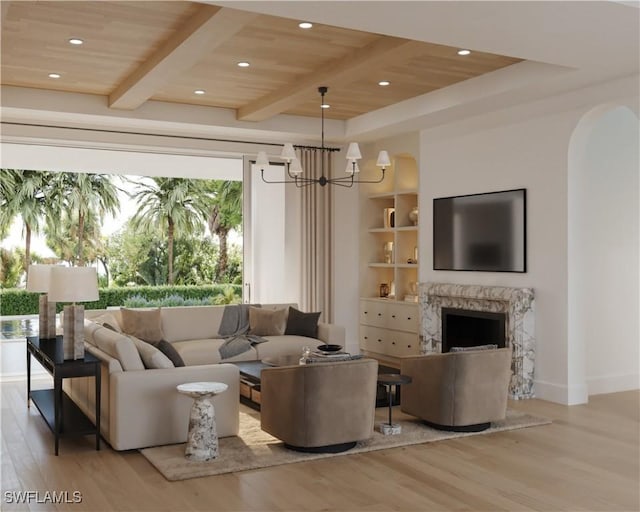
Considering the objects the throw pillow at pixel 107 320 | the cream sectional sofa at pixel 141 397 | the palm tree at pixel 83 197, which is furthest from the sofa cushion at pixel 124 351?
the palm tree at pixel 83 197

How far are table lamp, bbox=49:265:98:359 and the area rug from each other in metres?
0.92

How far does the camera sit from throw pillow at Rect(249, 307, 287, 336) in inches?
320

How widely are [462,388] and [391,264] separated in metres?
3.96

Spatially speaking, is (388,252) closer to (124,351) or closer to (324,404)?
(324,404)

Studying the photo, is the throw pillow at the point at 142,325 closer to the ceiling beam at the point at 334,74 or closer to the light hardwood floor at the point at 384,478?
the light hardwood floor at the point at 384,478

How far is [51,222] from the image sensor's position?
50.3 ft

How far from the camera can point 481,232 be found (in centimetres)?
762

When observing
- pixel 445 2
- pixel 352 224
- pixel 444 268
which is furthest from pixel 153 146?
pixel 445 2

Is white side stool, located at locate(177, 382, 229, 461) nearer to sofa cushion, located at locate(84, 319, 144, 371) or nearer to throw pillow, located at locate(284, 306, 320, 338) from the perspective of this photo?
sofa cushion, located at locate(84, 319, 144, 371)

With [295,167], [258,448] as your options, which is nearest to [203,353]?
[295,167]

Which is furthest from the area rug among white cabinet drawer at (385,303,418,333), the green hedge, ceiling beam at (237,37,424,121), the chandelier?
the green hedge

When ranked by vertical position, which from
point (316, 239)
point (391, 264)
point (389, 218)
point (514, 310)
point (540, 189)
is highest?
point (540, 189)

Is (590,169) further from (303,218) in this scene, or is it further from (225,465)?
(225,465)

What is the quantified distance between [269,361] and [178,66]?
264 centimetres
